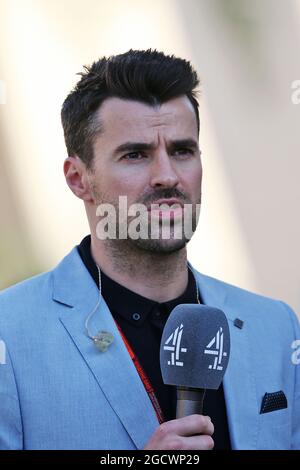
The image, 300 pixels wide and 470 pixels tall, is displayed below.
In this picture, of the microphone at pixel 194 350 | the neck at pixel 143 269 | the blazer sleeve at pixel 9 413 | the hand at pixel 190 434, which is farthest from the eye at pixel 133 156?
the hand at pixel 190 434

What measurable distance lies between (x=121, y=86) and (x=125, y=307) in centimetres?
70

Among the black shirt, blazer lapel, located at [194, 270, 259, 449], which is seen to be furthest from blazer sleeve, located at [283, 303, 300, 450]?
the black shirt

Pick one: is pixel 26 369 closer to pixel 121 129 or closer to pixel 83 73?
pixel 121 129

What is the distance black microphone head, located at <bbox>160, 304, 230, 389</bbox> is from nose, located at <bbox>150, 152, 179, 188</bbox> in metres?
0.49

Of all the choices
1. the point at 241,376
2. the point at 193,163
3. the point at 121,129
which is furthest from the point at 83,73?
the point at 241,376

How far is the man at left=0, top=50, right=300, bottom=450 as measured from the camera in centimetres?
236

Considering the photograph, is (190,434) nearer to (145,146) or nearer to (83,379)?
(83,379)

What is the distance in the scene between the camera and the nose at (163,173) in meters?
2.46

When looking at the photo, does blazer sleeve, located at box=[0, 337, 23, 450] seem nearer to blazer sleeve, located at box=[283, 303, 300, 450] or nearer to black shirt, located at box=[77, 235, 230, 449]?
black shirt, located at box=[77, 235, 230, 449]

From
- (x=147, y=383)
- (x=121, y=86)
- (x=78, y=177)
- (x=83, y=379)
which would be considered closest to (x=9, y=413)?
(x=83, y=379)

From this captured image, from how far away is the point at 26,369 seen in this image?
2.39 metres

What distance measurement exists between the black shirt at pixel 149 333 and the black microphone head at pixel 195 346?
39cm

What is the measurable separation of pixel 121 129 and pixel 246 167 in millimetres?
2337
